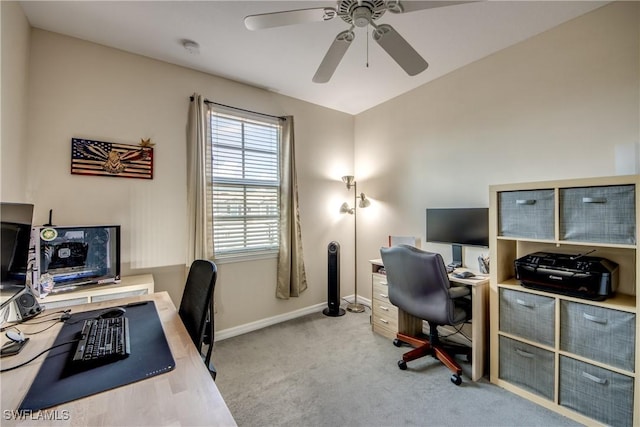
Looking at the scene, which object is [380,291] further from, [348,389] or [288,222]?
[288,222]

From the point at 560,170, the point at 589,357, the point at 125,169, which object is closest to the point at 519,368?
the point at 589,357

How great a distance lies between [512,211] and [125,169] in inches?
125

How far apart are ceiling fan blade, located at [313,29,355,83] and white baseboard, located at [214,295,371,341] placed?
8.41 feet

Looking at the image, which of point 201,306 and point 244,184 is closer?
point 201,306

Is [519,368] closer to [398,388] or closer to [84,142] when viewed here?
[398,388]

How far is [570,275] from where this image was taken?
1.75m

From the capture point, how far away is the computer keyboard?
3.45 ft

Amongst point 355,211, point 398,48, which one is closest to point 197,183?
point 398,48

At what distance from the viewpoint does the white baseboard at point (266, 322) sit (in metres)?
2.90

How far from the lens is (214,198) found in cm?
292

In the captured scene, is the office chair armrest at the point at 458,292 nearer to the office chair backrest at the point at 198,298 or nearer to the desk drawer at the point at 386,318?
the desk drawer at the point at 386,318

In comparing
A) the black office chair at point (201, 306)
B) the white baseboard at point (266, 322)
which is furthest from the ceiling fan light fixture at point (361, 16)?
the white baseboard at point (266, 322)

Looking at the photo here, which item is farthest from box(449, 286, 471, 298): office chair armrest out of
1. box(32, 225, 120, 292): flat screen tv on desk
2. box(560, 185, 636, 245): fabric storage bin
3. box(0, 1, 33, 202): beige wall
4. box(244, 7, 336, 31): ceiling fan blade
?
box(0, 1, 33, 202): beige wall

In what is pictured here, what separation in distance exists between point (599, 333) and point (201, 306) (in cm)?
230
